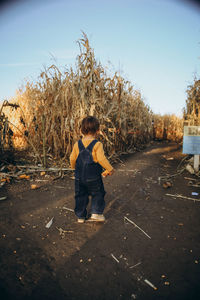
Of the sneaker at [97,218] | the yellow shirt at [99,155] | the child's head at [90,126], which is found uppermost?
the child's head at [90,126]

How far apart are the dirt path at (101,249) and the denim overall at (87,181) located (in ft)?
0.72

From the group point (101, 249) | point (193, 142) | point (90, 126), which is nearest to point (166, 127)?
point (193, 142)

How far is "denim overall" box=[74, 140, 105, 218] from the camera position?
7.38ft

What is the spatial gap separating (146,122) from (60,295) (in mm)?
8708

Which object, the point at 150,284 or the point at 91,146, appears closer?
the point at 150,284

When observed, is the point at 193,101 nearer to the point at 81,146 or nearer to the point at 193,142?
the point at 193,142

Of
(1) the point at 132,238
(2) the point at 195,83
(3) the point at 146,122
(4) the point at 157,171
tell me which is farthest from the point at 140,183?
(3) the point at 146,122

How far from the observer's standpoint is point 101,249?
1.83m

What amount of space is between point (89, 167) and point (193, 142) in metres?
3.13

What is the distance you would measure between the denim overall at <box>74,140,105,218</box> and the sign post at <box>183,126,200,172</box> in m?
2.93

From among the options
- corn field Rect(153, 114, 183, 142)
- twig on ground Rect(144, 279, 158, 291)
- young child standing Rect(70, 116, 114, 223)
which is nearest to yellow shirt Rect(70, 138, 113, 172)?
young child standing Rect(70, 116, 114, 223)

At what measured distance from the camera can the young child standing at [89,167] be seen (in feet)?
7.30

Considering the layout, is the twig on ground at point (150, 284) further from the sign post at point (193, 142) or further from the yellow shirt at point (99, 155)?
the sign post at point (193, 142)

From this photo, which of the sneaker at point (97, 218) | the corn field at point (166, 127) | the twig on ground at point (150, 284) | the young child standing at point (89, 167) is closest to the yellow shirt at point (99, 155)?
the young child standing at point (89, 167)
